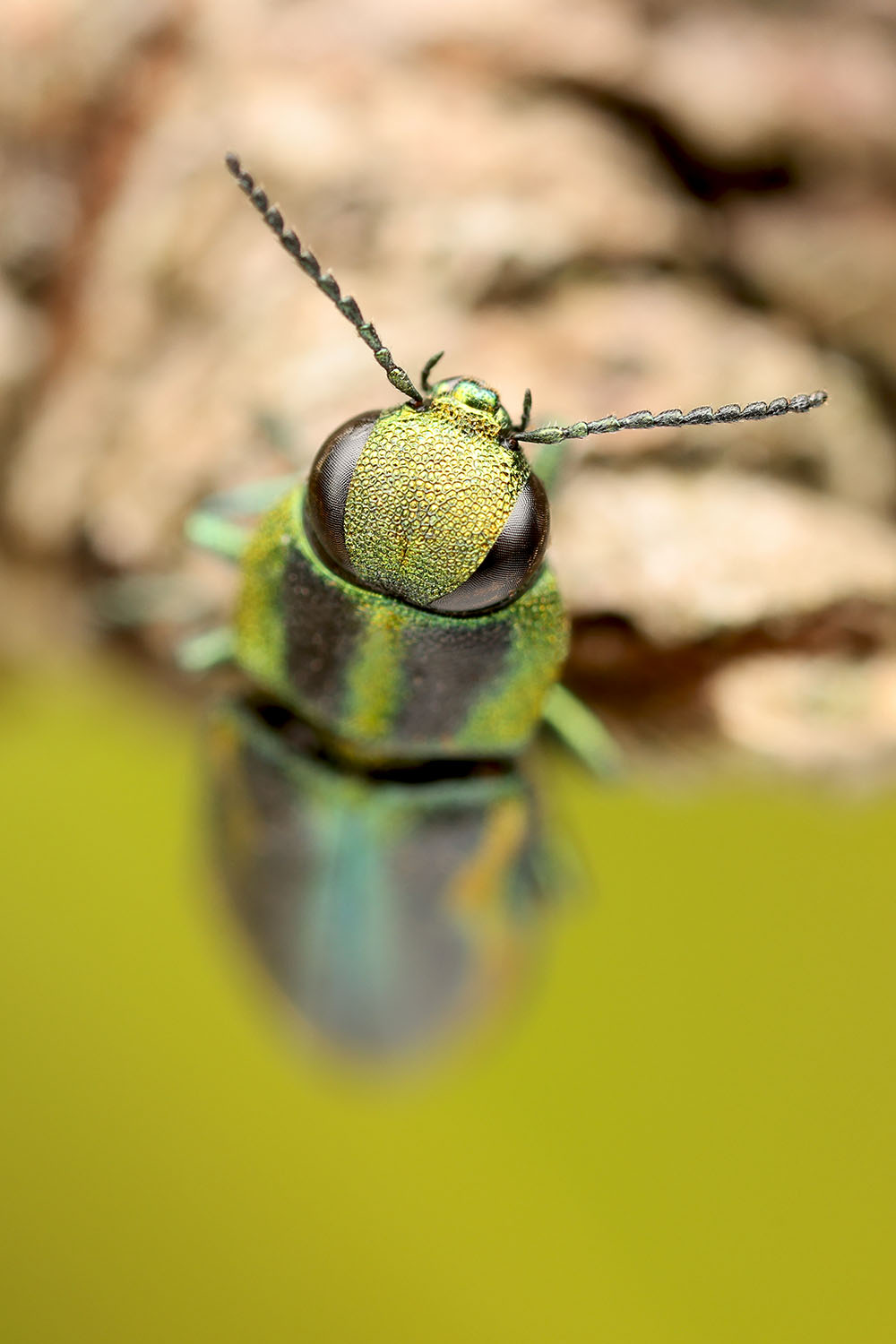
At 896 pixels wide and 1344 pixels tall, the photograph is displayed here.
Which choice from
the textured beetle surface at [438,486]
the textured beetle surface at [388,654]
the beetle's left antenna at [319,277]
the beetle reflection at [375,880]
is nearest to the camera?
the beetle's left antenna at [319,277]

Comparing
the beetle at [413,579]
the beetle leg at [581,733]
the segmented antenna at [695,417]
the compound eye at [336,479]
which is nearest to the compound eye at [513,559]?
the beetle at [413,579]

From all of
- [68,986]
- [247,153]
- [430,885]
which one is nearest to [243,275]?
[247,153]

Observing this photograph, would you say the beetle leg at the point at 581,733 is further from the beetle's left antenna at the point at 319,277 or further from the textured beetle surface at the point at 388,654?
the beetle's left antenna at the point at 319,277

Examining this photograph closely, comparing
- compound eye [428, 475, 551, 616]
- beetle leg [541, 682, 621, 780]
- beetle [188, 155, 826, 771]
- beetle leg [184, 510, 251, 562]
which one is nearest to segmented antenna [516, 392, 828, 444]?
beetle [188, 155, 826, 771]

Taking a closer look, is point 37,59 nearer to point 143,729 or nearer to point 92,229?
point 92,229

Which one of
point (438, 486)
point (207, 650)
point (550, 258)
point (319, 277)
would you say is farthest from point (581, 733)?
point (319, 277)

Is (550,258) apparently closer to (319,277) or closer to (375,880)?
(319,277)
